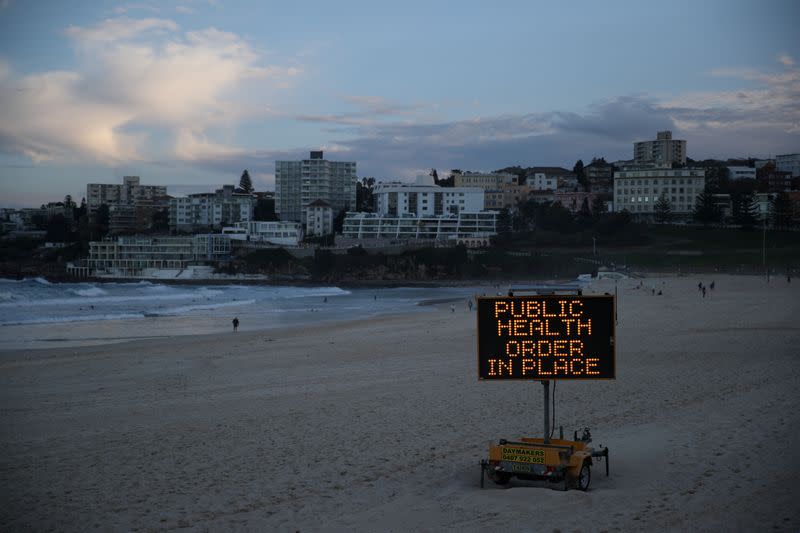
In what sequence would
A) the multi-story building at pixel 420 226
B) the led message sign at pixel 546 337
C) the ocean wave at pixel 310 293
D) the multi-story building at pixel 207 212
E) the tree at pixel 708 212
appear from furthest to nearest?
the multi-story building at pixel 207 212, the multi-story building at pixel 420 226, the tree at pixel 708 212, the ocean wave at pixel 310 293, the led message sign at pixel 546 337

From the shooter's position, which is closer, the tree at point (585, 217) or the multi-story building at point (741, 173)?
the tree at point (585, 217)

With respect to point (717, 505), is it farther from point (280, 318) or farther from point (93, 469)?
point (280, 318)

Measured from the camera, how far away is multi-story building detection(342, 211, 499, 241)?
103 metres

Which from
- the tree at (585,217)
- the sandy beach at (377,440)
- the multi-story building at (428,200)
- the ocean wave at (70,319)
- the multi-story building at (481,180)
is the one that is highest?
the multi-story building at (481,180)

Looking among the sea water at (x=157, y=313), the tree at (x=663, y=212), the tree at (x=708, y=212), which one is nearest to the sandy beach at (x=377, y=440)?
the sea water at (x=157, y=313)

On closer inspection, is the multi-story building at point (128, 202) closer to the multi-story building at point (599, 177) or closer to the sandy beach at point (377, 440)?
the multi-story building at point (599, 177)

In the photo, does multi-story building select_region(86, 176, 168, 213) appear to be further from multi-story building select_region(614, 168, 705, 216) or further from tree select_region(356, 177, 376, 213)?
multi-story building select_region(614, 168, 705, 216)

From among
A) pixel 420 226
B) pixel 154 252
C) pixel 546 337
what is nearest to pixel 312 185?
pixel 420 226

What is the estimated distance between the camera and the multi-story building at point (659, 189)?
101938 mm

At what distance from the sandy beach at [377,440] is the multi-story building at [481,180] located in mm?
106183

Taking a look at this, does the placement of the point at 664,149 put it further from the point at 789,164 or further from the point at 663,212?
the point at 663,212

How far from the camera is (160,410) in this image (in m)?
13.9

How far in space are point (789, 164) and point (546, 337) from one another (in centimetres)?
13949

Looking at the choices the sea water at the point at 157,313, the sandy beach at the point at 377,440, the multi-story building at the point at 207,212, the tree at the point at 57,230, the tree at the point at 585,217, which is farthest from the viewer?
the multi-story building at the point at 207,212
